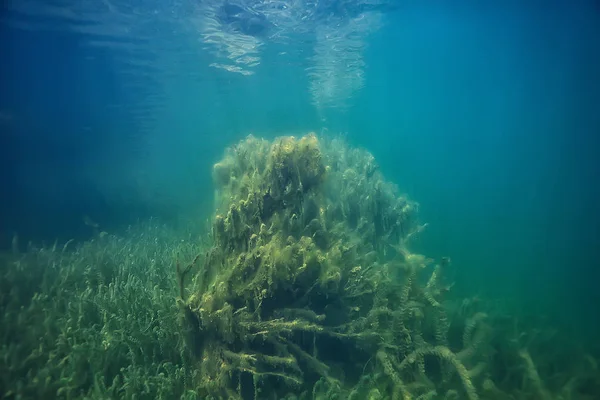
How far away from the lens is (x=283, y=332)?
15.8 ft

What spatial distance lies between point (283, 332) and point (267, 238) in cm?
135

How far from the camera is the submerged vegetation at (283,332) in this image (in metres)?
4.54

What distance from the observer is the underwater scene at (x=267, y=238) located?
4.73m

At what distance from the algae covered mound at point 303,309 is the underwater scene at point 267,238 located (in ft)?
0.11

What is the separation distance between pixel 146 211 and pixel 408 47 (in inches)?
945

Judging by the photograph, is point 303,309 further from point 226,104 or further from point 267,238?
point 226,104

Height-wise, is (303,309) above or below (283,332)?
above

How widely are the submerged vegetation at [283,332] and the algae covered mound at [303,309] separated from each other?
20 millimetres

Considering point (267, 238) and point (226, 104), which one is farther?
point (226, 104)

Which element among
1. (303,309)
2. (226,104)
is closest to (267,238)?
(303,309)

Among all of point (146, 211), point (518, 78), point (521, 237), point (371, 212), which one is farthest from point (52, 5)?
point (518, 78)

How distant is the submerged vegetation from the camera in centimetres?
454

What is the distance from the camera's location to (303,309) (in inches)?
192

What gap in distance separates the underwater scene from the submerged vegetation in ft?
0.11
